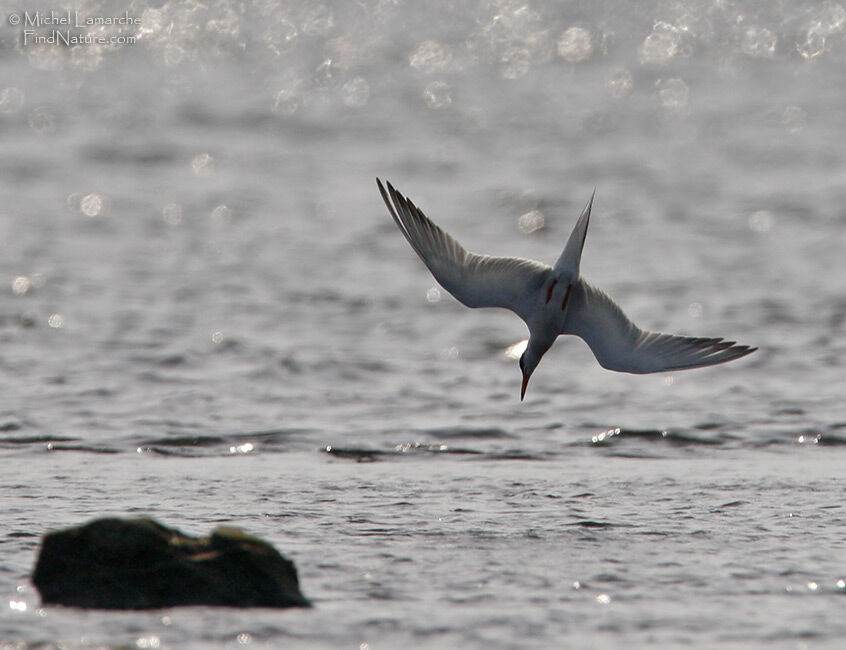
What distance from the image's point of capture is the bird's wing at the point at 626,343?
8875 millimetres

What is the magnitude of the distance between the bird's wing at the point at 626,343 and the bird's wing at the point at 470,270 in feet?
0.94

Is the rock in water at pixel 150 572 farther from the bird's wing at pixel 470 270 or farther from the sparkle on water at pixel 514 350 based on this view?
the sparkle on water at pixel 514 350

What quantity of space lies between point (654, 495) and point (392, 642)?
3291mm

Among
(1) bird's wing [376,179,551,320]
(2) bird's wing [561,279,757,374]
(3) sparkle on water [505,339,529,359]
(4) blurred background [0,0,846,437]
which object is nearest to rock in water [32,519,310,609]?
(1) bird's wing [376,179,551,320]

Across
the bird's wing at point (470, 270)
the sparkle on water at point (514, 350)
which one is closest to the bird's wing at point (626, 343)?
the bird's wing at point (470, 270)

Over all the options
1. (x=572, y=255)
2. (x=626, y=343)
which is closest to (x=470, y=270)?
(x=572, y=255)

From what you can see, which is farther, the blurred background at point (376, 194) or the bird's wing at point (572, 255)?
the blurred background at point (376, 194)

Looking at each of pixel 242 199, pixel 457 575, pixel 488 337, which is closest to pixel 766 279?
pixel 488 337

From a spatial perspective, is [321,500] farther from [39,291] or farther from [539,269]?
[39,291]

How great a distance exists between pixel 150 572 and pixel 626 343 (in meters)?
3.36

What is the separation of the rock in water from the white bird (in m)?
2.67

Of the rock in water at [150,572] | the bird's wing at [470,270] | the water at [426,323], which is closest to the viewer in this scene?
the rock in water at [150,572]

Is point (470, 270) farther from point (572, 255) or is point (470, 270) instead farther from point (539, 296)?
point (572, 255)

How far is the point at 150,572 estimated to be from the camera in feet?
23.2
